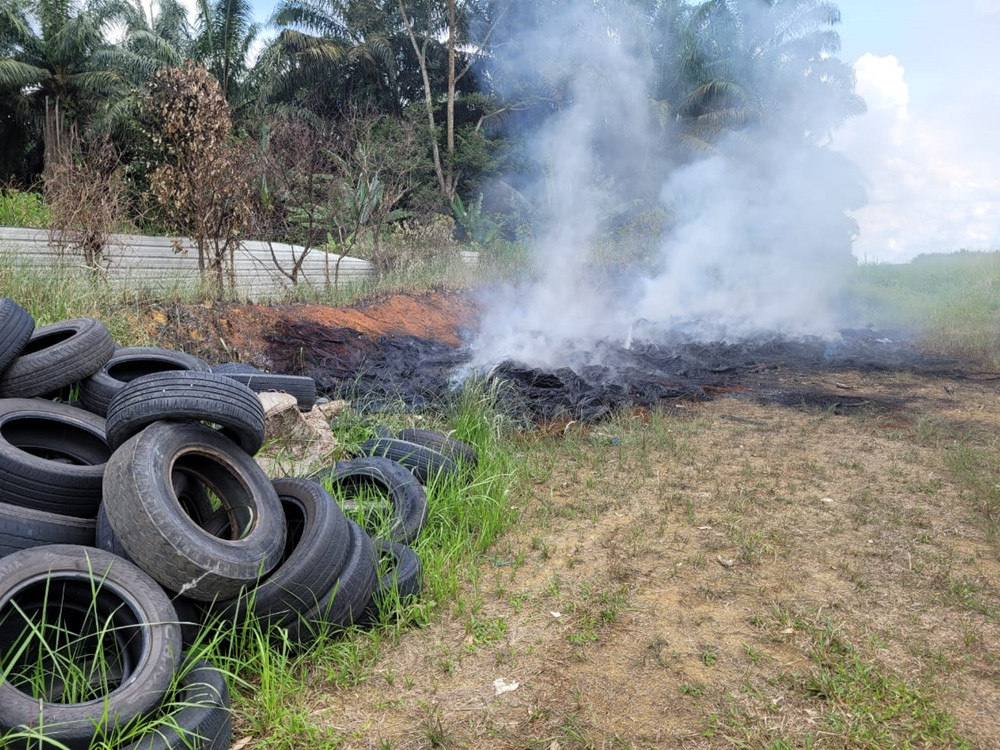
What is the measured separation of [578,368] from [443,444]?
15.1ft

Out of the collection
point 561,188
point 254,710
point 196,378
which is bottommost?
point 254,710

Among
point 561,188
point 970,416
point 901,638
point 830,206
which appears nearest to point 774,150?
point 830,206

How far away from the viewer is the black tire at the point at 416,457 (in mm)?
4746

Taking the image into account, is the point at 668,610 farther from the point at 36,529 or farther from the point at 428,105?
the point at 428,105

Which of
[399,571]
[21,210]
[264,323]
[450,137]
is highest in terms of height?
[450,137]

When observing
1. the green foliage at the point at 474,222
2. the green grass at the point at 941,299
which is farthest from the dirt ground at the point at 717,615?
the green foliage at the point at 474,222

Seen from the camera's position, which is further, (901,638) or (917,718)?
(901,638)

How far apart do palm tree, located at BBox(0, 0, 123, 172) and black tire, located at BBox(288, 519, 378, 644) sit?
25.2 m

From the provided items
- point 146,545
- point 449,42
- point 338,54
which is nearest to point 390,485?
point 146,545

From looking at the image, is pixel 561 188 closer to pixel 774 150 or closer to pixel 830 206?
pixel 774 150

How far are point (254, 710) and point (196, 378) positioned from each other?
1383mm

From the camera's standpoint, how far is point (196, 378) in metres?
3.15

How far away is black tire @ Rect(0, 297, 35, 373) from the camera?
3.80 m

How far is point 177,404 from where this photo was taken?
303 centimetres
